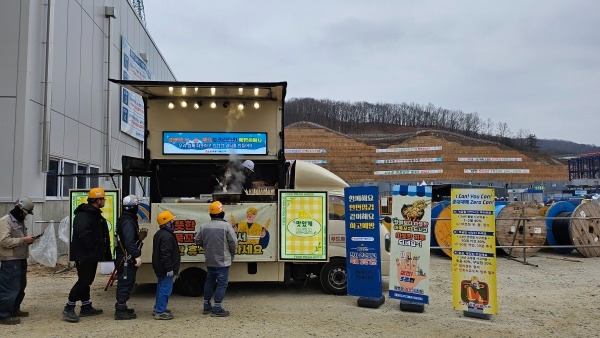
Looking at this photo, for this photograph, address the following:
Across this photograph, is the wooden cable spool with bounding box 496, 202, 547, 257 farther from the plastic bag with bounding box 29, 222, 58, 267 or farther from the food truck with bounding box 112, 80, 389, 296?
the plastic bag with bounding box 29, 222, 58, 267

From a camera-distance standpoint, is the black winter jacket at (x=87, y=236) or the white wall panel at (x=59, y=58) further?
the white wall panel at (x=59, y=58)

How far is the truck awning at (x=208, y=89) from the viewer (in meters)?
8.56

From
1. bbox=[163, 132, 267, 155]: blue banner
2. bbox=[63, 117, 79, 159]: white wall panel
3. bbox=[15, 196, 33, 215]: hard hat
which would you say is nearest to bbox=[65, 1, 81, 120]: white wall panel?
bbox=[63, 117, 79, 159]: white wall panel

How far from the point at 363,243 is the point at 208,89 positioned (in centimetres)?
412

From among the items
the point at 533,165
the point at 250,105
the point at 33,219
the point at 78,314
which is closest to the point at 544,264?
the point at 250,105

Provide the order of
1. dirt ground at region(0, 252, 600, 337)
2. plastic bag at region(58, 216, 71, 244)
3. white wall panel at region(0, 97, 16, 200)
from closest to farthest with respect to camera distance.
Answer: dirt ground at region(0, 252, 600, 337), white wall panel at region(0, 97, 16, 200), plastic bag at region(58, 216, 71, 244)

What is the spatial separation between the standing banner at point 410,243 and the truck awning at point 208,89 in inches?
119

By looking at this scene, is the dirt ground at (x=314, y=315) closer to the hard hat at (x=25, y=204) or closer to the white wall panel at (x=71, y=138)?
the hard hat at (x=25, y=204)

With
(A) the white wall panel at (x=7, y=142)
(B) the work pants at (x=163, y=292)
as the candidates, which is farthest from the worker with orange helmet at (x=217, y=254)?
(A) the white wall panel at (x=7, y=142)

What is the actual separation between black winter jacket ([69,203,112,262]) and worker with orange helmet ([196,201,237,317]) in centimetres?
148

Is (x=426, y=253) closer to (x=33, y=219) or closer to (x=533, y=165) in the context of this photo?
(x=33, y=219)

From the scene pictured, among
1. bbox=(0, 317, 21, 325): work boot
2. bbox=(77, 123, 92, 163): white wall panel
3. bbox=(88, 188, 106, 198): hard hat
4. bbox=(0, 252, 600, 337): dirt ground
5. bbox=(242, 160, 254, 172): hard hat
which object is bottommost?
bbox=(0, 252, 600, 337): dirt ground

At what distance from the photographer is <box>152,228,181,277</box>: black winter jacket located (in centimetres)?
686

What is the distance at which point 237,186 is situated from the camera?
9578 mm
